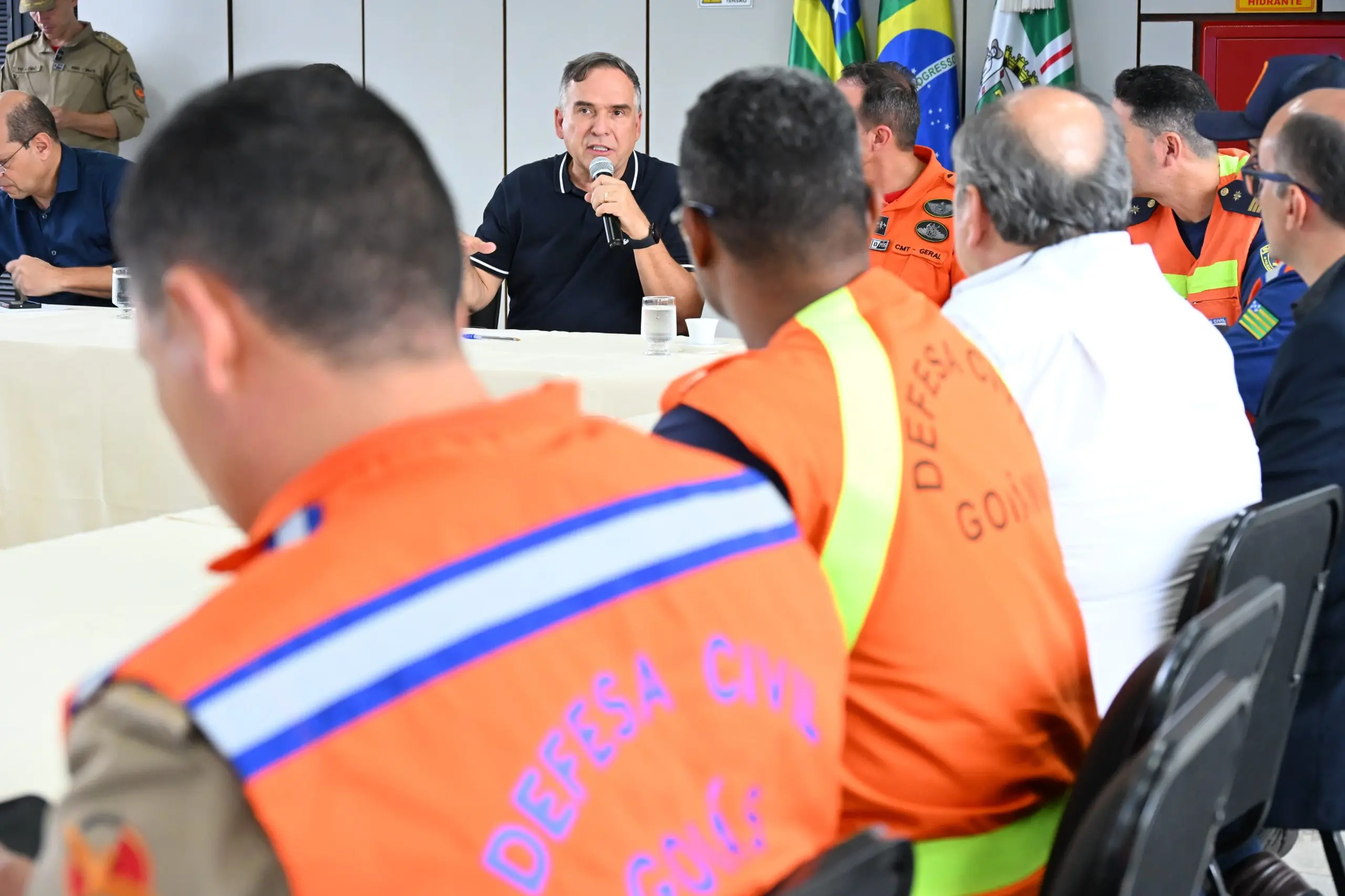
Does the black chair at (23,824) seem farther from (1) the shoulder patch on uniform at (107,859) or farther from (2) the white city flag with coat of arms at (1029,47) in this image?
(2) the white city flag with coat of arms at (1029,47)

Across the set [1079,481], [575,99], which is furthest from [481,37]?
[1079,481]

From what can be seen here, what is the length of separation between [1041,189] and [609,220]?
5.12 feet

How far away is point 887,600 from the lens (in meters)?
1.00

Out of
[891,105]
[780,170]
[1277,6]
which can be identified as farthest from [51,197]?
[1277,6]

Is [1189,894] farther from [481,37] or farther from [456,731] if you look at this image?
[481,37]

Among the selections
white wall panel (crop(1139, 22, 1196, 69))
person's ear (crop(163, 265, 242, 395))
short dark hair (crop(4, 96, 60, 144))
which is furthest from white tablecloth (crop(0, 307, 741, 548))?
white wall panel (crop(1139, 22, 1196, 69))

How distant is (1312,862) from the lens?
232cm

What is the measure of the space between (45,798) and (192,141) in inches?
18.3

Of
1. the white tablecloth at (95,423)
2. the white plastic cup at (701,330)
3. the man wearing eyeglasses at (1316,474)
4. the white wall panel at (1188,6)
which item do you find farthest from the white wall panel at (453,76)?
the man wearing eyeglasses at (1316,474)

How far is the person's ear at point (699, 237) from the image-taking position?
4.13 ft

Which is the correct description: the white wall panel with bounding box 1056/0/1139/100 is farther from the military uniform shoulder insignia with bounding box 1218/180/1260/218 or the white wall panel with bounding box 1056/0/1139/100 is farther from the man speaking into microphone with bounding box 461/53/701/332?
the man speaking into microphone with bounding box 461/53/701/332

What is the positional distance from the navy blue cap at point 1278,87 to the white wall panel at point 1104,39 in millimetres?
2529

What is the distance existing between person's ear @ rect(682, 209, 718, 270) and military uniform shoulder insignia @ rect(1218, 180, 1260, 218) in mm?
2313

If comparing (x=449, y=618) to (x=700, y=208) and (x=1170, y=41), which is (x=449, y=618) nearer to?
(x=700, y=208)
